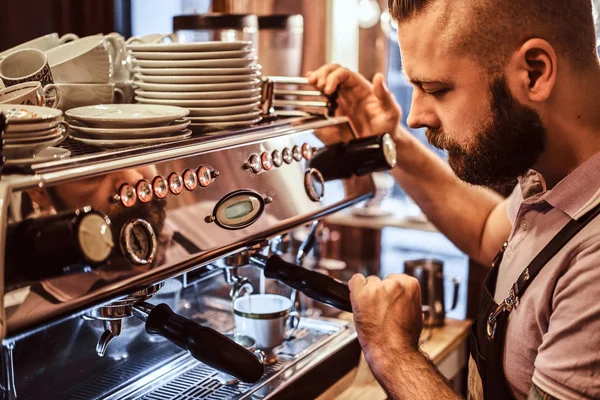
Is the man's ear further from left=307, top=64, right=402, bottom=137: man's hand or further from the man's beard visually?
left=307, top=64, right=402, bottom=137: man's hand

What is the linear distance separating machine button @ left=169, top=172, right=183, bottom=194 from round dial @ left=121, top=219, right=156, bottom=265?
0.06 m

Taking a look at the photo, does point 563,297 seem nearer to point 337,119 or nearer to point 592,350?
point 592,350

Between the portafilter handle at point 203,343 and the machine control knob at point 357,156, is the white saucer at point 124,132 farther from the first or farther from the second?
the machine control knob at point 357,156

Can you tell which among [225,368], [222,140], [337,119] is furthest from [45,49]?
[225,368]

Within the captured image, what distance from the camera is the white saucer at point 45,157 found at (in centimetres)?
77

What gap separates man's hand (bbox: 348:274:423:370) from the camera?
116 cm

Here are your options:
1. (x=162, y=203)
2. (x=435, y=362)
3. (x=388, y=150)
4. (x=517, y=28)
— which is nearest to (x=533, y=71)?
(x=517, y=28)

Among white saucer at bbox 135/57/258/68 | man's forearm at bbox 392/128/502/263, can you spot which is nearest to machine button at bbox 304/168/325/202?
white saucer at bbox 135/57/258/68

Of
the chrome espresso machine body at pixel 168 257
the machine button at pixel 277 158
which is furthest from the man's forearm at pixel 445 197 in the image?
the machine button at pixel 277 158

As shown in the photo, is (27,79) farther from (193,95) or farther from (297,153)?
(297,153)

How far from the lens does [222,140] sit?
101 centimetres

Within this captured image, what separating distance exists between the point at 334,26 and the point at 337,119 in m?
1.69

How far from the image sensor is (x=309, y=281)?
1222mm

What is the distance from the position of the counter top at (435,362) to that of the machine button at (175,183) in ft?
1.78
